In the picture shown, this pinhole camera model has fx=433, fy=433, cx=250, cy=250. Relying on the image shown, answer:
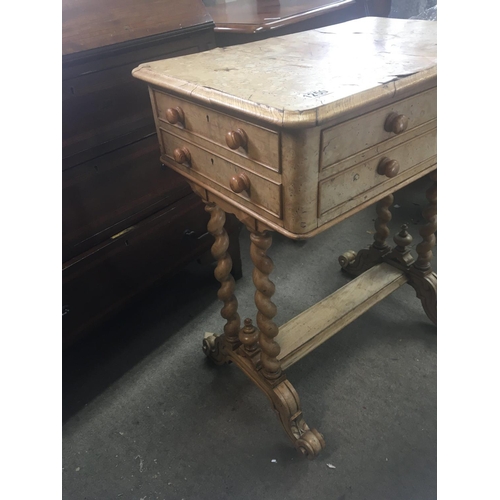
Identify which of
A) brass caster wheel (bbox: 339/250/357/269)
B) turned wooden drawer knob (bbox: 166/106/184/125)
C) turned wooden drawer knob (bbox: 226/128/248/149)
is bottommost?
brass caster wheel (bbox: 339/250/357/269)

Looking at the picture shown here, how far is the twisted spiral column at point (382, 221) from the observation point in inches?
62.9

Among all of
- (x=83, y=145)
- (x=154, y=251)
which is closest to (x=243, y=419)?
(x=154, y=251)

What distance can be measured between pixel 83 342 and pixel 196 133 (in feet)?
3.50

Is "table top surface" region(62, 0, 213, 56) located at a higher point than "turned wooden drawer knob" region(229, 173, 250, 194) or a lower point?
higher

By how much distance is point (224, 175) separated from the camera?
37.8 inches

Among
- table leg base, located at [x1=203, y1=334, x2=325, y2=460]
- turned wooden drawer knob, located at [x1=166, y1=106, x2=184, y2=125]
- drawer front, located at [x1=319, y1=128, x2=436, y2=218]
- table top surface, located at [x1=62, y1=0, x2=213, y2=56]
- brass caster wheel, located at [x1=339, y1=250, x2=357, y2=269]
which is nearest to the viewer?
drawer front, located at [x1=319, y1=128, x2=436, y2=218]

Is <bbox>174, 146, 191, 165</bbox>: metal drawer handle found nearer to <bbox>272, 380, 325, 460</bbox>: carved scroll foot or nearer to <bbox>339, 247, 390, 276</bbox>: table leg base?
<bbox>272, 380, 325, 460</bbox>: carved scroll foot

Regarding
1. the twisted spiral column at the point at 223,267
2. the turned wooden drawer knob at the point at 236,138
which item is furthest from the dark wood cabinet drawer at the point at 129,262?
the turned wooden drawer knob at the point at 236,138

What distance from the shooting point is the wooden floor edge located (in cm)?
133

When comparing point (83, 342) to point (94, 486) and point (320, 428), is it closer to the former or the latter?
point (94, 486)

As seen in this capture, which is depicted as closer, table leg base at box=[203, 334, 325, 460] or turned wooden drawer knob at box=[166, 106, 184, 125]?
turned wooden drawer knob at box=[166, 106, 184, 125]

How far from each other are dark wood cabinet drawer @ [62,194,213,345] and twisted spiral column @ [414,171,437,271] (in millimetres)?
788

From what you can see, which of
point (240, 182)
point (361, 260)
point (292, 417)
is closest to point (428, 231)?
point (361, 260)

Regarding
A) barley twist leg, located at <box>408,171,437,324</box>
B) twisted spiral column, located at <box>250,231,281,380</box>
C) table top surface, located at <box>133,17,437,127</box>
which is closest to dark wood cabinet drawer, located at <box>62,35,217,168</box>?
table top surface, located at <box>133,17,437,127</box>
